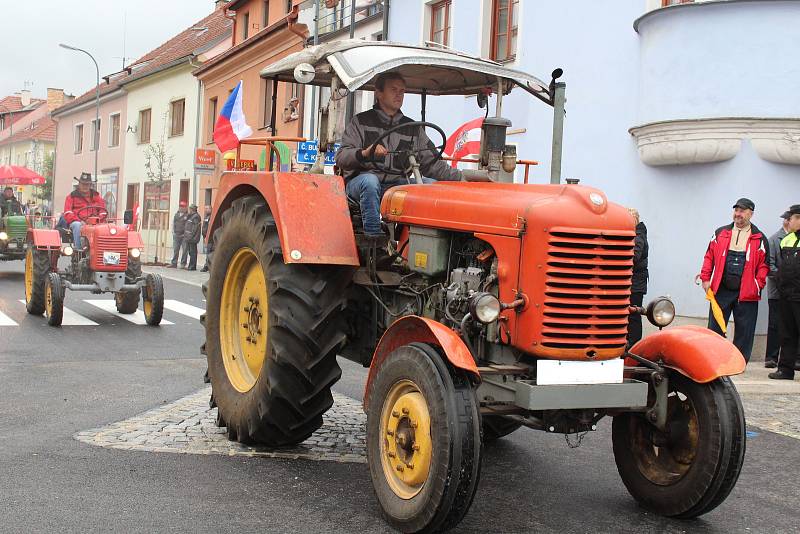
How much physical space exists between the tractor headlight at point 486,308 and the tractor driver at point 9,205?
1728cm

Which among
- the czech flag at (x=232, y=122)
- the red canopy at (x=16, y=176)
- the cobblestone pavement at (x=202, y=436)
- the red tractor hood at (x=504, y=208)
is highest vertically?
the czech flag at (x=232, y=122)

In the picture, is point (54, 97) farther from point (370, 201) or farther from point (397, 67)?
point (370, 201)

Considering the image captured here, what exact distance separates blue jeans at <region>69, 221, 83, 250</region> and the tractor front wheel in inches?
389

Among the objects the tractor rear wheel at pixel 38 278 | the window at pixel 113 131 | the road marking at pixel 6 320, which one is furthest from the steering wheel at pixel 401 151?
the window at pixel 113 131

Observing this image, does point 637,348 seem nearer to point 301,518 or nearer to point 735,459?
point 735,459

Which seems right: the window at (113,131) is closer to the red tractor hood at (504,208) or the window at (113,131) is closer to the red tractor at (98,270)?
the red tractor at (98,270)

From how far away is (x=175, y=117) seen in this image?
39.3 metres

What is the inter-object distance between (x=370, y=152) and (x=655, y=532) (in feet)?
8.26

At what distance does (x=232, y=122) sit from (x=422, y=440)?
13.6 m

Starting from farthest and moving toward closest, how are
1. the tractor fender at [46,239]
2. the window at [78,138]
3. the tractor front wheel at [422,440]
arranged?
1. the window at [78,138]
2. the tractor fender at [46,239]
3. the tractor front wheel at [422,440]

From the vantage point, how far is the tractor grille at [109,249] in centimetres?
1302

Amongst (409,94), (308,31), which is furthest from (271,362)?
(308,31)

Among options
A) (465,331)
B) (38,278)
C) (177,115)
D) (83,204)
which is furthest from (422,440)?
(177,115)

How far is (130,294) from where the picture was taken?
1368cm
